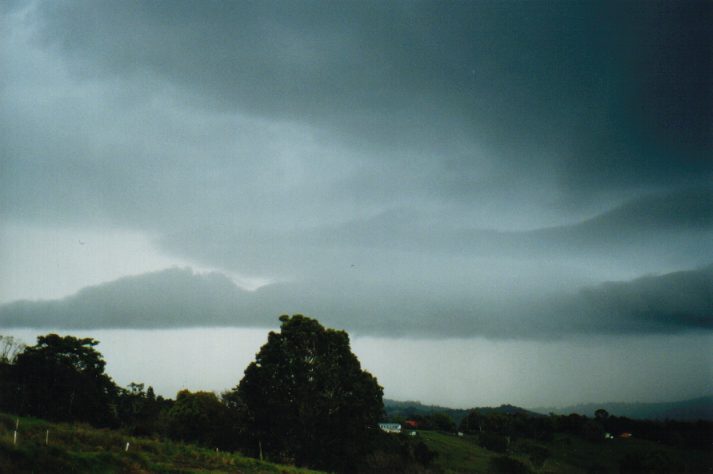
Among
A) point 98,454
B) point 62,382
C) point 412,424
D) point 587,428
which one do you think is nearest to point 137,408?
point 62,382

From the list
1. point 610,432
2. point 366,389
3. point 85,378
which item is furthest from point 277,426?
point 610,432

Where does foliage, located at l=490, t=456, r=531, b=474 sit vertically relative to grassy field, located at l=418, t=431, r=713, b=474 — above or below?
above

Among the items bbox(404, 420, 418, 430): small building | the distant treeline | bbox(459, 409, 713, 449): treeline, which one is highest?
the distant treeline

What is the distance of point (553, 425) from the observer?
113 metres

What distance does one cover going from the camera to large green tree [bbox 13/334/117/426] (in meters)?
43.9

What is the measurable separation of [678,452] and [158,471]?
110563 millimetres

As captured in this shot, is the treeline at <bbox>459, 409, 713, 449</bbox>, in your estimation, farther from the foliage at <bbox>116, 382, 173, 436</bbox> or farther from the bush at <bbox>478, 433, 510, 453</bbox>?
the foliage at <bbox>116, 382, 173, 436</bbox>

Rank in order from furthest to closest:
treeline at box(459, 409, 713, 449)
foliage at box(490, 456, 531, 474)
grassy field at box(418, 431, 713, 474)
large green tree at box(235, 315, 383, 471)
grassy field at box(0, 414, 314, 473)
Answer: treeline at box(459, 409, 713, 449), grassy field at box(418, 431, 713, 474), foliage at box(490, 456, 531, 474), large green tree at box(235, 315, 383, 471), grassy field at box(0, 414, 314, 473)

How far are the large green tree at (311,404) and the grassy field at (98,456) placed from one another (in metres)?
6.07

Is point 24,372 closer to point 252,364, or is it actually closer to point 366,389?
point 252,364

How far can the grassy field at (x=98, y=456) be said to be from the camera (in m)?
13.0

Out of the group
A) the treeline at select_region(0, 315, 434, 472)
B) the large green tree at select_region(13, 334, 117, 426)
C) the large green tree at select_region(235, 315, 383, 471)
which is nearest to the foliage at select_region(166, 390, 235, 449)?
the large green tree at select_region(13, 334, 117, 426)

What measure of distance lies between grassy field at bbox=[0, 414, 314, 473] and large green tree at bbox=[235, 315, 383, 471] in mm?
6073

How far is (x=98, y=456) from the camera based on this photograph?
15062 mm
